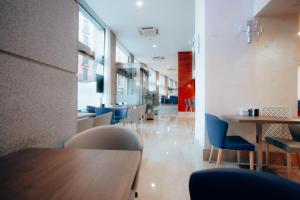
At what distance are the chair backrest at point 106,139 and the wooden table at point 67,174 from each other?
0.31 meters

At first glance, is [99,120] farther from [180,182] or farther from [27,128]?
[27,128]

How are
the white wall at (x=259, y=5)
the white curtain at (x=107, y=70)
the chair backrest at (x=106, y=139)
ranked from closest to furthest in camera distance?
the chair backrest at (x=106, y=139) → the white wall at (x=259, y=5) → the white curtain at (x=107, y=70)

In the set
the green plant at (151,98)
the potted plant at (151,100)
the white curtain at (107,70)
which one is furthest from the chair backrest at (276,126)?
the green plant at (151,98)

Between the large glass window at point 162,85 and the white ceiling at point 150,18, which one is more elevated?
the white ceiling at point 150,18

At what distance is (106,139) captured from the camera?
136 centimetres

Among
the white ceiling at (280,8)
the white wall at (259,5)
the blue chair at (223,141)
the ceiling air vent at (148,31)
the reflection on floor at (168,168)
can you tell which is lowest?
the reflection on floor at (168,168)

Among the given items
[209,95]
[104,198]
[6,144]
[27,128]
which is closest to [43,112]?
[27,128]

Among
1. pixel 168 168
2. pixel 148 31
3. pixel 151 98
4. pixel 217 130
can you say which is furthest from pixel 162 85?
pixel 217 130

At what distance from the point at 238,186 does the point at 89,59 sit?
214 inches

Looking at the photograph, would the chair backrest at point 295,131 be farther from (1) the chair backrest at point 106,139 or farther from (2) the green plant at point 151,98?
(2) the green plant at point 151,98

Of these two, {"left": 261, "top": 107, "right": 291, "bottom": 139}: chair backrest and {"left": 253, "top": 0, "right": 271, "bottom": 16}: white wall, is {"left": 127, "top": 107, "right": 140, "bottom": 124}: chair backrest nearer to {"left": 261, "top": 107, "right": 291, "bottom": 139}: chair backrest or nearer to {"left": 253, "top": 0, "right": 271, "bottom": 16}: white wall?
{"left": 261, "top": 107, "right": 291, "bottom": 139}: chair backrest

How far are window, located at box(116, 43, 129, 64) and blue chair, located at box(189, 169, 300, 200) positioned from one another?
7.98m

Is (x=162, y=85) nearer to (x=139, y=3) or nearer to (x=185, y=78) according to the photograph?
(x=185, y=78)

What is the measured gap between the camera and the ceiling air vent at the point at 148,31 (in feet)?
20.7
